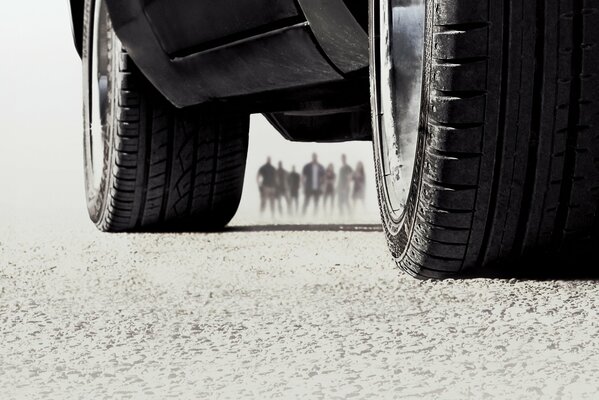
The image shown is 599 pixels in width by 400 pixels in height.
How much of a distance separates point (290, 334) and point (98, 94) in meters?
2.17

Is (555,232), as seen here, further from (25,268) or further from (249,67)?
(25,268)

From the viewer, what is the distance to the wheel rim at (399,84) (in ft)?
5.36

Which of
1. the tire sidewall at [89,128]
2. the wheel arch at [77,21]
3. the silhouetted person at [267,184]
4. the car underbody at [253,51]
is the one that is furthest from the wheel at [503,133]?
the silhouetted person at [267,184]

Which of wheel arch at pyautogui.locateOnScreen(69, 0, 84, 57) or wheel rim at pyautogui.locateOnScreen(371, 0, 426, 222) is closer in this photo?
wheel rim at pyautogui.locateOnScreen(371, 0, 426, 222)

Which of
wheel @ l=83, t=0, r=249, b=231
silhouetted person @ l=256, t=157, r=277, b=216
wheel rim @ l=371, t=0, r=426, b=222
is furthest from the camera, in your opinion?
silhouetted person @ l=256, t=157, r=277, b=216

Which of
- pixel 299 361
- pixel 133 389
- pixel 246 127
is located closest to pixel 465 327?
pixel 299 361

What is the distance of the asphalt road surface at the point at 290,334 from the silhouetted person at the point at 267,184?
4.51m

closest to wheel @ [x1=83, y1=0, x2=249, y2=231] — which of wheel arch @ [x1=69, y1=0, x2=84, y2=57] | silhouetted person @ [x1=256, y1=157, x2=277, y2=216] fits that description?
wheel arch @ [x1=69, y1=0, x2=84, y2=57]

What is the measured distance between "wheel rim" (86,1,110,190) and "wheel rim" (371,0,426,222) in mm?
1417

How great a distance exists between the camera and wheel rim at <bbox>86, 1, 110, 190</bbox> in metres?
3.05

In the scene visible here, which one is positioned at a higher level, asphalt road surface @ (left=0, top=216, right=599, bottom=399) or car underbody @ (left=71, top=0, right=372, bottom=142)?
car underbody @ (left=71, top=0, right=372, bottom=142)

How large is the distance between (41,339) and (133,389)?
1.04 feet

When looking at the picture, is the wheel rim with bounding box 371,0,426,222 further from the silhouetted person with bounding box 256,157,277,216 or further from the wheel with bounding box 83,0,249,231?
the silhouetted person with bounding box 256,157,277,216

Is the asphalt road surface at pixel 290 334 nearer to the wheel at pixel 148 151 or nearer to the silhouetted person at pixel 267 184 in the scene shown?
the wheel at pixel 148 151
